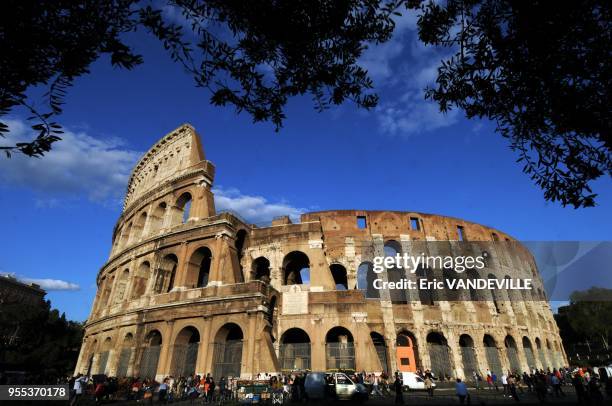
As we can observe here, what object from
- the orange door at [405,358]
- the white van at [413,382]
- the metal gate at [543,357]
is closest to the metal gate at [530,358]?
the metal gate at [543,357]

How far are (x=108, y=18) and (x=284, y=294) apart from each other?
63.9 feet

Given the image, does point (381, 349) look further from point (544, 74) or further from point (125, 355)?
point (544, 74)

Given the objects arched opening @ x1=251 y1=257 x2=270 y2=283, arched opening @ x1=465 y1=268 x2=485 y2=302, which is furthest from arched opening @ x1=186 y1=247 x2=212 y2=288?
arched opening @ x1=465 y1=268 x2=485 y2=302

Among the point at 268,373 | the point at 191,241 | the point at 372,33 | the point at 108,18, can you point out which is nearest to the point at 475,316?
the point at 268,373

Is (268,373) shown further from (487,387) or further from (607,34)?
(607,34)

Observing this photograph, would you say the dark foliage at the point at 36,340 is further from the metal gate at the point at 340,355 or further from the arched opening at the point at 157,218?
the metal gate at the point at 340,355

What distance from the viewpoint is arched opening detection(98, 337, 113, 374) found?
22734 millimetres

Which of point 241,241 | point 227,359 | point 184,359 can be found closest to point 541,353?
point 227,359

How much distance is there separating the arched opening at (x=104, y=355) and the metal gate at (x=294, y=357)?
38.9 ft

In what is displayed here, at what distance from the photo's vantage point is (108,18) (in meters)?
3.84

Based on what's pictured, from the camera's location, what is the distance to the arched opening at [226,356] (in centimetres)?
1789

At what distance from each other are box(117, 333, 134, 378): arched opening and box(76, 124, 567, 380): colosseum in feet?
0.25

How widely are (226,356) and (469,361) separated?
54.1ft

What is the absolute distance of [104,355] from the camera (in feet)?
76.4
